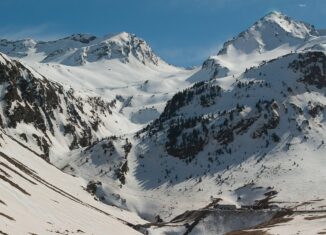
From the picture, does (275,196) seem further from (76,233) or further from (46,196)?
(76,233)

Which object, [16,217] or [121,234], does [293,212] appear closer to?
[121,234]

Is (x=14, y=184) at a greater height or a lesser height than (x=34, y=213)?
greater

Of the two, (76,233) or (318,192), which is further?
(318,192)

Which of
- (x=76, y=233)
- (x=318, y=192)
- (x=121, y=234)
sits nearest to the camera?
(x=76, y=233)

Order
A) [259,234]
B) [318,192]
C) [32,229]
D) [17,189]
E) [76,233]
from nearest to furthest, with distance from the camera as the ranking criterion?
[32,229] → [76,233] → [17,189] → [259,234] → [318,192]

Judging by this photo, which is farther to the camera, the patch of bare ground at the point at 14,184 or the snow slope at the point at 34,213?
the patch of bare ground at the point at 14,184

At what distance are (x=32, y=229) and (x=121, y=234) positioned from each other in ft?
134

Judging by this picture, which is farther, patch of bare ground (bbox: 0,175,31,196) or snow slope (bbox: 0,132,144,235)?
patch of bare ground (bbox: 0,175,31,196)

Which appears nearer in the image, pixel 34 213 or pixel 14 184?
pixel 34 213

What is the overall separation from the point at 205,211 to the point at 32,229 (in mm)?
102923

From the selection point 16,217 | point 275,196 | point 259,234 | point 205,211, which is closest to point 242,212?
point 205,211

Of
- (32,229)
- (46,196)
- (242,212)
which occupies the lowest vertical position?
(32,229)

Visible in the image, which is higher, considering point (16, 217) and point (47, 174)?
point (47, 174)

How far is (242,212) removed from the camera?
168 meters
